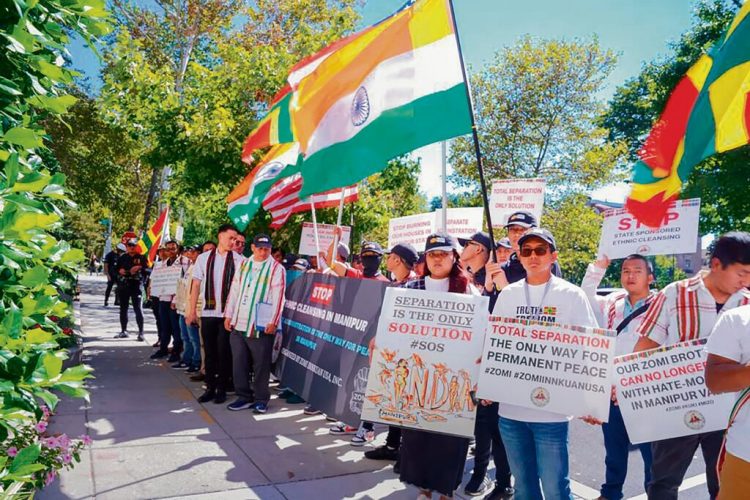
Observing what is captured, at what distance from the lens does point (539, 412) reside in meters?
3.05

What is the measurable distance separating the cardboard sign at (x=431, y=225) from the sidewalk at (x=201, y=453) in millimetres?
3380

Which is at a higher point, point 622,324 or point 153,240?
point 153,240

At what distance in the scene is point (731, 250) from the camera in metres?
2.89

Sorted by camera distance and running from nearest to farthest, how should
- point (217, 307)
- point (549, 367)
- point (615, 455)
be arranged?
1. point (549, 367)
2. point (615, 455)
3. point (217, 307)

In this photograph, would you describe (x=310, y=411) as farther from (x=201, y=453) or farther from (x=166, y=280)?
(x=166, y=280)

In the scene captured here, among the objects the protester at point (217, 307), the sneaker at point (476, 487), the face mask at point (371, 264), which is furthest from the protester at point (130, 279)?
the sneaker at point (476, 487)

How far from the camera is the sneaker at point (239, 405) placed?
6.31 metres

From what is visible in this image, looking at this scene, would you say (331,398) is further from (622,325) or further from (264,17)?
(264,17)

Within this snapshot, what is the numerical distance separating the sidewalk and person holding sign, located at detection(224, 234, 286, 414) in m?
0.31

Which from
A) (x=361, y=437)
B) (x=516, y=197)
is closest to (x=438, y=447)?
(x=361, y=437)

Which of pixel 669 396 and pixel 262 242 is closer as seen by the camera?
pixel 669 396

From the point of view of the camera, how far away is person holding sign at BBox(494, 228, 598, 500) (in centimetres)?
302

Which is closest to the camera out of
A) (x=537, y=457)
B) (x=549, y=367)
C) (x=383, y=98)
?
(x=549, y=367)

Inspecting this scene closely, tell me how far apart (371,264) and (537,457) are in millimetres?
3221
